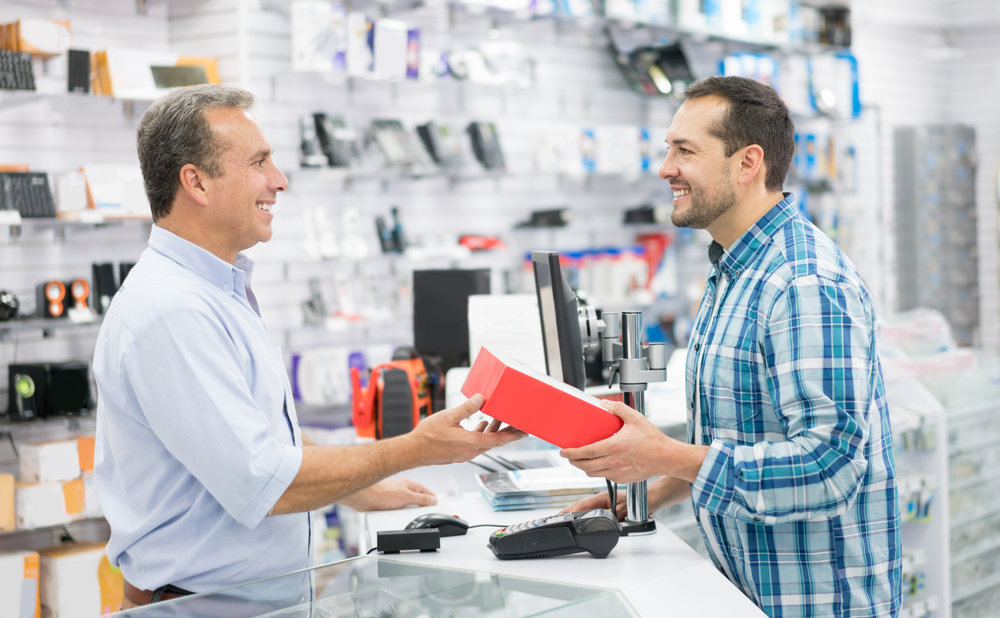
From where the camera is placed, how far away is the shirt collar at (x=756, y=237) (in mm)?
2070

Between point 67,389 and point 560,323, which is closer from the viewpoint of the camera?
point 560,323

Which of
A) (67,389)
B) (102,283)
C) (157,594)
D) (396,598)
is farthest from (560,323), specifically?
(102,283)

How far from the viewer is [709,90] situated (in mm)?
2137

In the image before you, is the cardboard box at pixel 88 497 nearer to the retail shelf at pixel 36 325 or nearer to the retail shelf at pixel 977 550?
the retail shelf at pixel 36 325

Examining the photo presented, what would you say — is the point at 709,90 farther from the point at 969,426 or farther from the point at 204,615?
the point at 969,426

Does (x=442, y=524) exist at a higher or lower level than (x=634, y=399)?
lower

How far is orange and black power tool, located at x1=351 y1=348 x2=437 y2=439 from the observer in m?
3.30

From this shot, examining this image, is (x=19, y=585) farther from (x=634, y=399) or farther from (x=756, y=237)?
(x=756, y=237)

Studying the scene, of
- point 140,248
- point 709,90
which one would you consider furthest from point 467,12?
point 709,90

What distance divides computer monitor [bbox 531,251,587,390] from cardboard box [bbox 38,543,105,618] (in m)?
2.92

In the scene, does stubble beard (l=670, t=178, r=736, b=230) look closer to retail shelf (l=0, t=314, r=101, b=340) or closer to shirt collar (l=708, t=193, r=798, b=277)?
shirt collar (l=708, t=193, r=798, b=277)

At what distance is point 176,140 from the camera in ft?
6.52

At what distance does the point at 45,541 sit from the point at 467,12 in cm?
370

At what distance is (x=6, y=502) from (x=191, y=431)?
2832 mm
